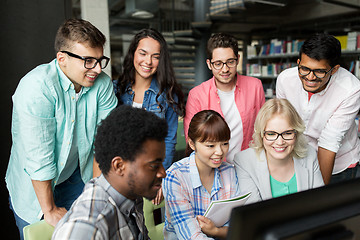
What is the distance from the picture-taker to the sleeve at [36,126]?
1.21 metres

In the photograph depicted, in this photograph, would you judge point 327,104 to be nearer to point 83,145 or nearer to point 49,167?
point 83,145

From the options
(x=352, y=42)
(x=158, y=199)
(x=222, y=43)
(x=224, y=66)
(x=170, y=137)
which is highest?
(x=352, y=42)

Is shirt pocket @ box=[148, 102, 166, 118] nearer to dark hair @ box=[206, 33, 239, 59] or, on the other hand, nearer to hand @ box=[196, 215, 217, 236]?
dark hair @ box=[206, 33, 239, 59]

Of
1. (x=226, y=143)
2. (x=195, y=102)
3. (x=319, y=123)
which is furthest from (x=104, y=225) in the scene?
(x=319, y=123)

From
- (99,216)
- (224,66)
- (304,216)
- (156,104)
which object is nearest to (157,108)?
(156,104)

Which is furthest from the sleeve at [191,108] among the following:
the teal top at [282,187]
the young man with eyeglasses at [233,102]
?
the teal top at [282,187]

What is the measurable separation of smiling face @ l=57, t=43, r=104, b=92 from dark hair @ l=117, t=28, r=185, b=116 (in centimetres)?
48

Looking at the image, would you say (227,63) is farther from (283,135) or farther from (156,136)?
(156,136)

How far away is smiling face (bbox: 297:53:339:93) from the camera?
1547 millimetres

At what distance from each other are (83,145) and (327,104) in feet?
4.47

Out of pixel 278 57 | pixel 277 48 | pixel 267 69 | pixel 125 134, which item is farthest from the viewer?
pixel 267 69

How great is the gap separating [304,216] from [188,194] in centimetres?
90

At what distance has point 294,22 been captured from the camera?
852cm

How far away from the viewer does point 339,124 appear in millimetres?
1630
